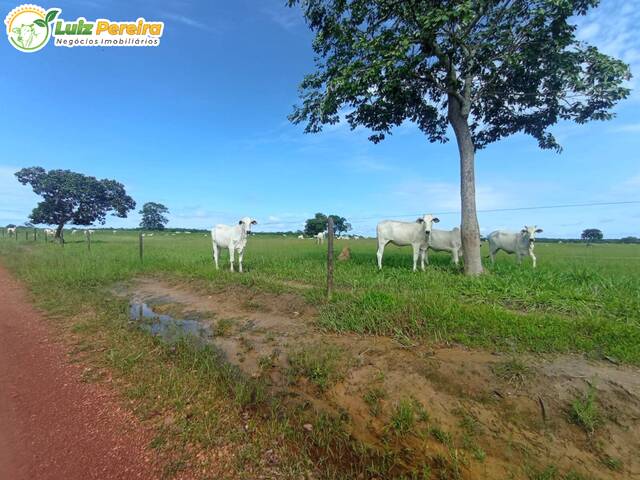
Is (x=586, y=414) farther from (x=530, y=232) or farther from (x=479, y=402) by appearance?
(x=530, y=232)

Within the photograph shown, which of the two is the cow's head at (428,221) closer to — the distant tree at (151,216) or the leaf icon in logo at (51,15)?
the leaf icon in logo at (51,15)

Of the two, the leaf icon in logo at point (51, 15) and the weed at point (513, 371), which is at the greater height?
the leaf icon in logo at point (51, 15)

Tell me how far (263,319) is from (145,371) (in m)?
2.23

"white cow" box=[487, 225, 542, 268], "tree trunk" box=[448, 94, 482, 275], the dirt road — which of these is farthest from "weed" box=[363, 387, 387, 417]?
"white cow" box=[487, 225, 542, 268]

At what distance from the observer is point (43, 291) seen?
29.7ft

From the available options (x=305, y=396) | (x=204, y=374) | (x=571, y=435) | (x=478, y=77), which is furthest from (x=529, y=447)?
(x=478, y=77)

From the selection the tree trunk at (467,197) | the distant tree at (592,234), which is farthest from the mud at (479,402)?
the distant tree at (592,234)

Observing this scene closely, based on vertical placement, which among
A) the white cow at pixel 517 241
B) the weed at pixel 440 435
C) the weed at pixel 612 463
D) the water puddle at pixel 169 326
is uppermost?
the white cow at pixel 517 241

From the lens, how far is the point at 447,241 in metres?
12.8

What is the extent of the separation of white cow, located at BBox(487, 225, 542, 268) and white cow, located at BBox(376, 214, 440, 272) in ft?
10.8

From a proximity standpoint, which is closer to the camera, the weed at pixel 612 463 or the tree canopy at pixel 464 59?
→ the weed at pixel 612 463

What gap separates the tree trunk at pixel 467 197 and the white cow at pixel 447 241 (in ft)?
12.0

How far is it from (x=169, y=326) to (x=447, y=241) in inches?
426

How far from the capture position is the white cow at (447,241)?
12.7 m
